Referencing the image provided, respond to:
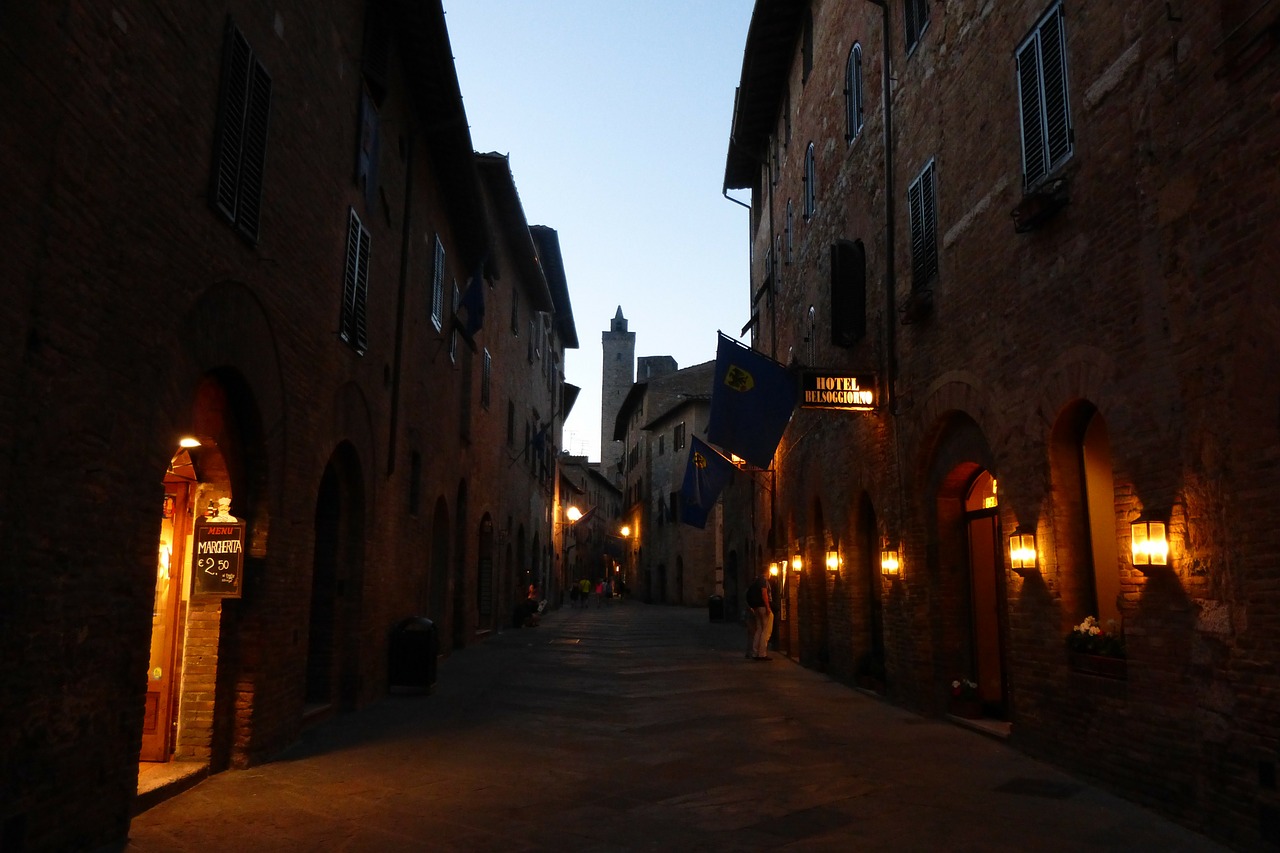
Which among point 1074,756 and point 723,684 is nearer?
point 1074,756

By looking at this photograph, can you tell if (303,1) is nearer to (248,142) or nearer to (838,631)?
(248,142)

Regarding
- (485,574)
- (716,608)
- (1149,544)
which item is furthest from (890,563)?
(716,608)

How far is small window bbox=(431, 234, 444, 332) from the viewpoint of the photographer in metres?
15.3

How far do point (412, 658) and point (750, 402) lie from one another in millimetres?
5985

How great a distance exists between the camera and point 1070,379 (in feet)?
25.6

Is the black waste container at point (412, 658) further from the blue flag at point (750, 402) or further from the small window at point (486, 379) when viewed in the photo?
the small window at point (486, 379)

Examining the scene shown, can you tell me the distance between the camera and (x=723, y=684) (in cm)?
1428

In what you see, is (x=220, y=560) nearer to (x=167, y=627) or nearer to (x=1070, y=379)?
(x=167, y=627)

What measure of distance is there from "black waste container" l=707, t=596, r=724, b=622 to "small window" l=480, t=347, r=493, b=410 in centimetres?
1292

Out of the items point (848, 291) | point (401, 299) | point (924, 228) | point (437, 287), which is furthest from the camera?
point (437, 287)

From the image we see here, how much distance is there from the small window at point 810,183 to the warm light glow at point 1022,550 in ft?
32.1

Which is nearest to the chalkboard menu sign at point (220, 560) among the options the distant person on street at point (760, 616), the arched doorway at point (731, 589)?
the distant person on street at point (760, 616)

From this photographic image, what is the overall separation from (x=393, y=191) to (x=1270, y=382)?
10.1m

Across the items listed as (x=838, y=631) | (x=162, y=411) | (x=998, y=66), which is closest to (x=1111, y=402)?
(x=998, y=66)
